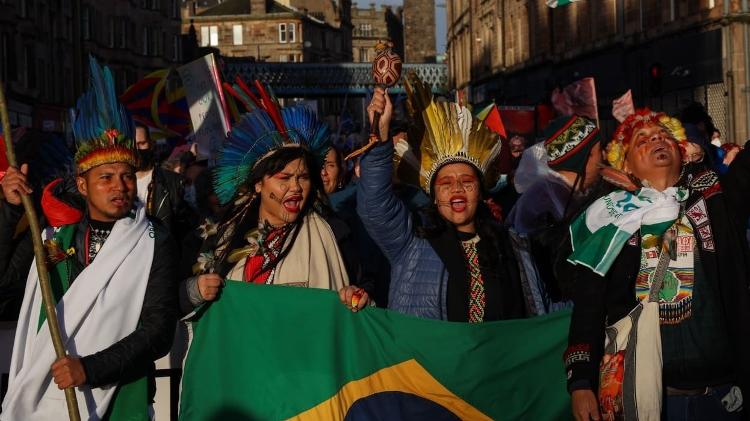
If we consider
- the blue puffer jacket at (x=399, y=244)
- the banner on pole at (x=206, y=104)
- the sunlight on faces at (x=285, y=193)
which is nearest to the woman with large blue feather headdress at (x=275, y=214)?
the sunlight on faces at (x=285, y=193)

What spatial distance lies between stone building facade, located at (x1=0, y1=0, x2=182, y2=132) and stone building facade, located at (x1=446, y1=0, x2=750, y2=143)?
15.6 metres

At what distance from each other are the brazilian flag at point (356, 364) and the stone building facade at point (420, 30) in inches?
5583

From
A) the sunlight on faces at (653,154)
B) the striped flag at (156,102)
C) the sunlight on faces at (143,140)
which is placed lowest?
the sunlight on faces at (653,154)

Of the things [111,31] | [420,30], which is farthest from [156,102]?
[420,30]

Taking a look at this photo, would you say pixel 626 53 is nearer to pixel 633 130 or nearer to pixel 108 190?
pixel 633 130

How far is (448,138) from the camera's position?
5.81 meters

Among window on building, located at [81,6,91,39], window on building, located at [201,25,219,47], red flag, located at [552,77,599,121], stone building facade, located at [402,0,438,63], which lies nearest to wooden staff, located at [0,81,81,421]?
red flag, located at [552,77,599,121]

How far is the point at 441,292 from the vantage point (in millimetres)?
5594

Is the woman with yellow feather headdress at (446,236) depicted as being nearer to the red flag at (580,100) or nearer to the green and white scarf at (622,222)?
the green and white scarf at (622,222)

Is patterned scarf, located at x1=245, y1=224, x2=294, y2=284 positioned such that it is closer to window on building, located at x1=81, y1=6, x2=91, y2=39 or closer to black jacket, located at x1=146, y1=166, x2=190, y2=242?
black jacket, located at x1=146, y1=166, x2=190, y2=242

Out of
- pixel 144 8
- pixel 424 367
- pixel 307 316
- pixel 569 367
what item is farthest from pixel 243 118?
pixel 144 8

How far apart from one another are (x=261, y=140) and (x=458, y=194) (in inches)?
38.9

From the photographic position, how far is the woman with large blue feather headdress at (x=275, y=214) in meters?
5.95

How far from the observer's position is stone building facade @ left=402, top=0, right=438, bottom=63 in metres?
148
